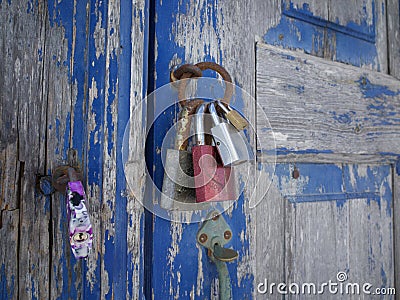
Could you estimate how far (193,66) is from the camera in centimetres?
78

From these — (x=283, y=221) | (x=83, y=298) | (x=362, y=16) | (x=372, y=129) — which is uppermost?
(x=362, y=16)

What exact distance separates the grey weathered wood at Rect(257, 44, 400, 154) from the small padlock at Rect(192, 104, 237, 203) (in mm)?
230

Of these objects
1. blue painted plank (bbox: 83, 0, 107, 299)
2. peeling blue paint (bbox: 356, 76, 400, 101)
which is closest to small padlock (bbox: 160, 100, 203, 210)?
blue painted plank (bbox: 83, 0, 107, 299)

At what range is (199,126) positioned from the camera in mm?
726

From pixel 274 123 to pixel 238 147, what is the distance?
0.25 meters

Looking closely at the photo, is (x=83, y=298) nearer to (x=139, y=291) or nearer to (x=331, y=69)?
(x=139, y=291)

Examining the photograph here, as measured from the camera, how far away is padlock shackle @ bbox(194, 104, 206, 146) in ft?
2.34

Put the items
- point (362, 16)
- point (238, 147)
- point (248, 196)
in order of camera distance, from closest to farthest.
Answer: point (238, 147), point (248, 196), point (362, 16)

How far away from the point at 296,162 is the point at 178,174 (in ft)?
1.25

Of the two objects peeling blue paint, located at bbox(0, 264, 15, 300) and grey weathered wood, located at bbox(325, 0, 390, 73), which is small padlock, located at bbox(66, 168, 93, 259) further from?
grey weathered wood, located at bbox(325, 0, 390, 73)

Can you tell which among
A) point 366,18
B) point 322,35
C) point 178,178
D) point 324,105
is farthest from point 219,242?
point 366,18

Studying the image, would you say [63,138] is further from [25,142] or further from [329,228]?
[329,228]

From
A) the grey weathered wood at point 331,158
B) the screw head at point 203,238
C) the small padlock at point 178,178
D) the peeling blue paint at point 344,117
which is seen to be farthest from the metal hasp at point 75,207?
the peeling blue paint at point 344,117

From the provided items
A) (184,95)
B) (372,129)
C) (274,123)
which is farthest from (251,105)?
(372,129)
